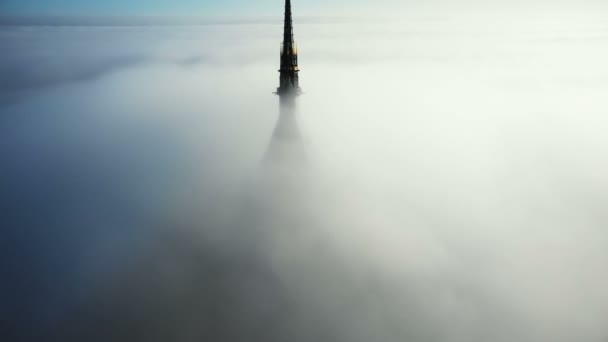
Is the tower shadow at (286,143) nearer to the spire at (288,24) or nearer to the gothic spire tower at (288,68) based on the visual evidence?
the gothic spire tower at (288,68)

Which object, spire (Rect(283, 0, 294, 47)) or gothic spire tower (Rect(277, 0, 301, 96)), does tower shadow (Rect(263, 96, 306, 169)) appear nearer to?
gothic spire tower (Rect(277, 0, 301, 96))

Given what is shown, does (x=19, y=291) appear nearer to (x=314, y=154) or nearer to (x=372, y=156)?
(x=314, y=154)

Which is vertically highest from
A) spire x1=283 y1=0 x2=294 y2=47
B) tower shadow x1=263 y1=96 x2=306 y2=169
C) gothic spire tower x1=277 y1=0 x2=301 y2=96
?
spire x1=283 y1=0 x2=294 y2=47

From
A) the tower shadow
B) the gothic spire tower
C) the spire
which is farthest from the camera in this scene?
the tower shadow

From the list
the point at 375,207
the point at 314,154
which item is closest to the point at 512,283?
the point at 375,207

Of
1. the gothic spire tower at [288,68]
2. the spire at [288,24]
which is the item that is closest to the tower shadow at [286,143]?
the gothic spire tower at [288,68]

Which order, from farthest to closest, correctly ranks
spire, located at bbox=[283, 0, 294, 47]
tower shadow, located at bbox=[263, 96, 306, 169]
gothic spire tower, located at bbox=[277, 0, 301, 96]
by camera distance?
1. tower shadow, located at bbox=[263, 96, 306, 169]
2. gothic spire tower, located at bbox=[277, 0, 301, 96]
3. spire, located at bbox=[283, 0, 294, 47]

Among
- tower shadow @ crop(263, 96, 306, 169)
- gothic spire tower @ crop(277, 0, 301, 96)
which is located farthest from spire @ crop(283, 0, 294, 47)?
tower shadow @ crop(263, 96, 306, 169)

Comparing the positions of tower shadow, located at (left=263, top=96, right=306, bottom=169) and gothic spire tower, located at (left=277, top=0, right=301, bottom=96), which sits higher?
gothic spire tower, located at (left=277, top=0, right=301, bottom=96)

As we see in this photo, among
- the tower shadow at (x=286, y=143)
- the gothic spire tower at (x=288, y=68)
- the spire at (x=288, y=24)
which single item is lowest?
the tower shadow at (x=286, y=143)

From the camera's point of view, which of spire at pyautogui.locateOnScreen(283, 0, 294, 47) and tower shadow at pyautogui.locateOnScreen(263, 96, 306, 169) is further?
tower shadow at pyautogui.locateOnScreen(263, 96, 306, 169)

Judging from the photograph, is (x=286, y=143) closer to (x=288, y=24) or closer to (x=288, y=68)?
(x=288, y=68)
